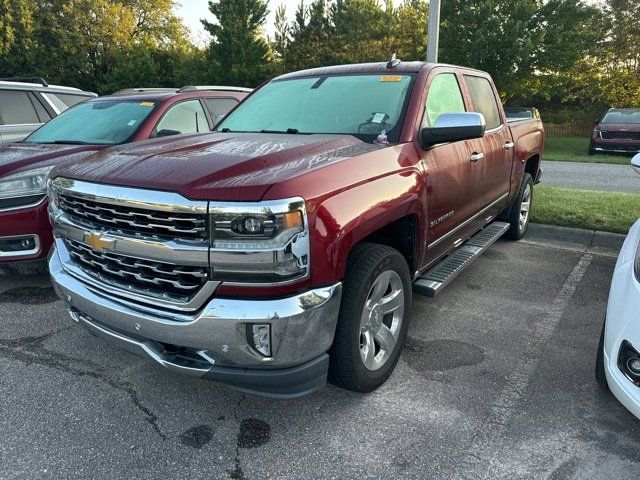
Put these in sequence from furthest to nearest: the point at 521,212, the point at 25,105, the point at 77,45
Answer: the point at 77,45
the point at 25,105
the point at 521,212

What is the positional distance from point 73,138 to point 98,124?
1.02 feet

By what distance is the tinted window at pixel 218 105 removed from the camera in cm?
602

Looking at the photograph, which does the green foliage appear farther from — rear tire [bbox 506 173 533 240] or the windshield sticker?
the windshield sticker

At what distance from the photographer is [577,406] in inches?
107

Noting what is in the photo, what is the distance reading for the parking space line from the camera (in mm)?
2273

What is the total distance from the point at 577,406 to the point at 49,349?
3340mm

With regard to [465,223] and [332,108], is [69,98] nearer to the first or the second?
[332,108]

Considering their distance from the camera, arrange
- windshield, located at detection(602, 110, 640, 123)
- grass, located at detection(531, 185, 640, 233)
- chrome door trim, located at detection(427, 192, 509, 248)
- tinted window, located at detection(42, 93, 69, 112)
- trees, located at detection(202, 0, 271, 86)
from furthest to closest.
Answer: trees, located at detection(202, 0, 271, 86) → windshield, located at detection(602, 110, 640, 123) → tinted window, located at detection(42, 93, 69, 112) → grass, located at detection(531, 185, 640, 233) → chrome door trim, located at detection(427, 192, 509, 248)

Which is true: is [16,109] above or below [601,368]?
above

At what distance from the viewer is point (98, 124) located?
533cm

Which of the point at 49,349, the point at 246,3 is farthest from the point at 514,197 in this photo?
the point at 246,3

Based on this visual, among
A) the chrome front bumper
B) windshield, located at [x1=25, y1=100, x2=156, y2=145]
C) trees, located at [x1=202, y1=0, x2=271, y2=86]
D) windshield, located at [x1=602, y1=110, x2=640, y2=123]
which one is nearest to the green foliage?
trees, located at [x1=202, y1=0, x2=271, y2=86]

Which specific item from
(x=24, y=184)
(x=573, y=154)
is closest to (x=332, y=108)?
(x=24, y=184)

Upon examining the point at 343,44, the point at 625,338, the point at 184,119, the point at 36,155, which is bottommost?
the point at 625,338
